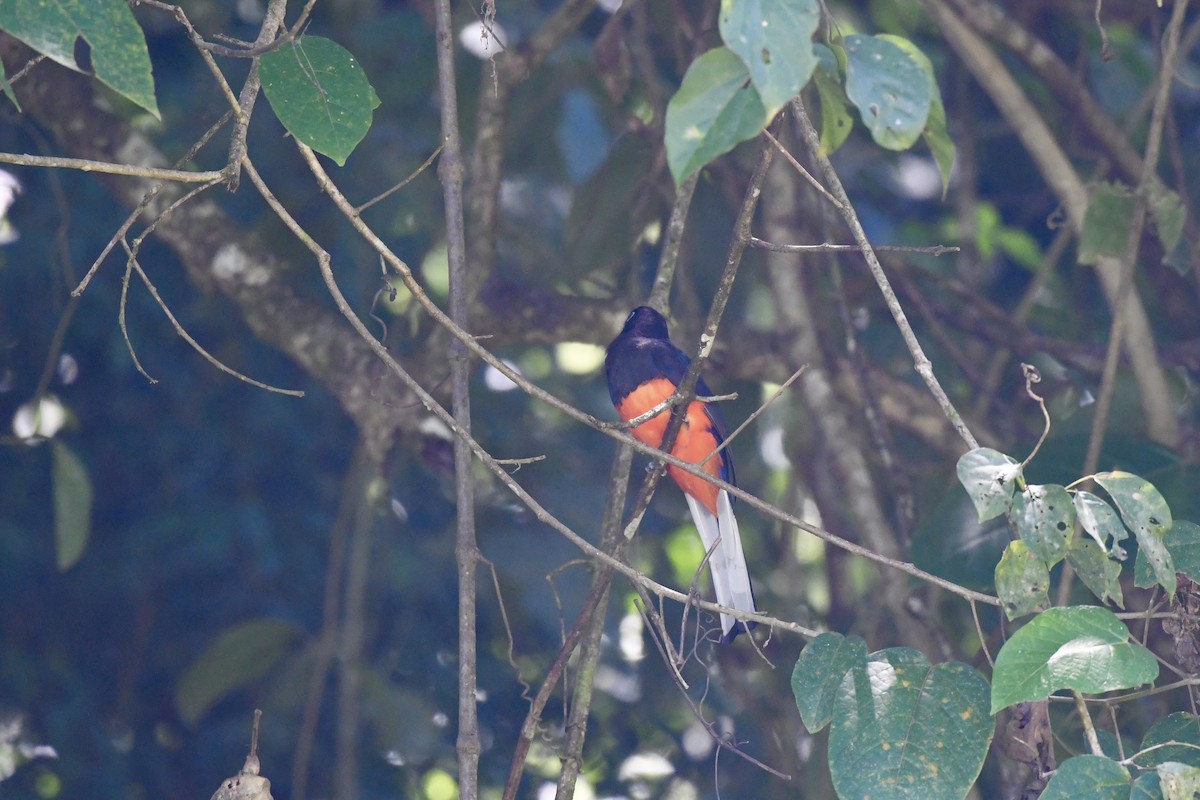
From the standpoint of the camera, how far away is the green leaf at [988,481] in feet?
5.54

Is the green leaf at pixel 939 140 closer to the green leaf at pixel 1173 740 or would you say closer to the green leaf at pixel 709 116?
the green leaf at pixel 709 116

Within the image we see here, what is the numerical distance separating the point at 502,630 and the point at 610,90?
164cm

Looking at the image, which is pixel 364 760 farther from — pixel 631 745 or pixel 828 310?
pixel 828 310

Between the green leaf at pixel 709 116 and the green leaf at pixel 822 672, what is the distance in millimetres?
802

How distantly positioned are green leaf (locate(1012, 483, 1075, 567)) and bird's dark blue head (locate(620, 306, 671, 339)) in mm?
1602

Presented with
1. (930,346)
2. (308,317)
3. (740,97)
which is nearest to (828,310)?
(930,346)

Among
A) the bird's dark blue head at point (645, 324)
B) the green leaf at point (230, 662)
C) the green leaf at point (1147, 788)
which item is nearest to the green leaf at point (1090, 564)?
the green leaf at point (1147, 788)

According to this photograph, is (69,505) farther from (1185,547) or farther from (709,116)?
(1185,547)

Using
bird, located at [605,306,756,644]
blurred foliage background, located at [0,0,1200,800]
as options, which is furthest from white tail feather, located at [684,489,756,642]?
blurred foliage background, located at [0,0,1200,800]

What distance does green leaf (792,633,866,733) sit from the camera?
6.20 feet

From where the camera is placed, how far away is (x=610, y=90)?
3.52 metres

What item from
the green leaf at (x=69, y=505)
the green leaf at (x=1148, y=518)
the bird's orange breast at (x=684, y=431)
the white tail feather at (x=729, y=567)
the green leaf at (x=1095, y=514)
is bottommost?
the white tail feather at (x=729, y=567)

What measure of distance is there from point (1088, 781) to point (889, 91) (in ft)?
2.97

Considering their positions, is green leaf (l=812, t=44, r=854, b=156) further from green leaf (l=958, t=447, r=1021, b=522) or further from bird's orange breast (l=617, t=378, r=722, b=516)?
bird's orange breast (l=617, t=378, r=722, b=516)
